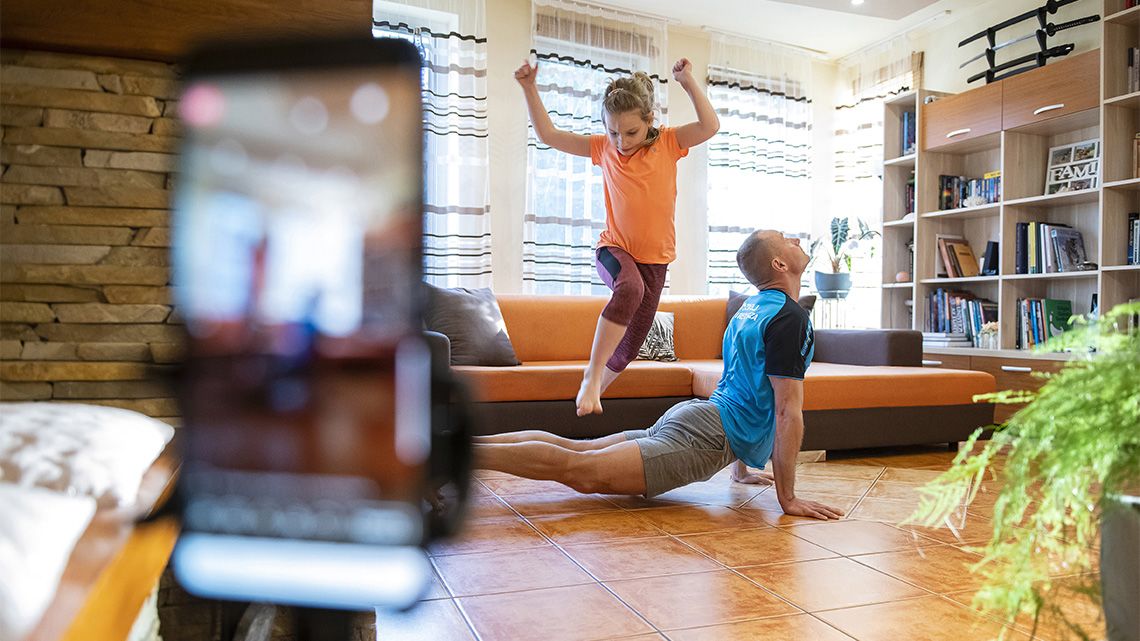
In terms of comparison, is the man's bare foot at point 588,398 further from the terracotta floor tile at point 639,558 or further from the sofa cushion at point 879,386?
the sofa cushion at point 879,386

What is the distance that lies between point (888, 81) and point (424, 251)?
19.8ft

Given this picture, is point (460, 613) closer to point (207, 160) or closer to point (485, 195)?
point (207, 160)

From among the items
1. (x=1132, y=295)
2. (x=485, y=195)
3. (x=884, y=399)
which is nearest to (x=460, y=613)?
(x=884, y=399)

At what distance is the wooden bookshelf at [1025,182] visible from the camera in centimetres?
397

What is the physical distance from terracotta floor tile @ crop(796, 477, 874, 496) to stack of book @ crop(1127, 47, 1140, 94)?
260 cm

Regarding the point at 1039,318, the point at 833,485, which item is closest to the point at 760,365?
the point at 833,485

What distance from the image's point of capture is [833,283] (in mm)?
5254

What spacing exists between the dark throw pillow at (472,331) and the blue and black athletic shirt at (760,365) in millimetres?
1428

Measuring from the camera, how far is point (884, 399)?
11.5ft

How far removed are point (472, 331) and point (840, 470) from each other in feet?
5.72

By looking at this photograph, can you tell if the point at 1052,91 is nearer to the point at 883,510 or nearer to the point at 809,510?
the point at 883,510

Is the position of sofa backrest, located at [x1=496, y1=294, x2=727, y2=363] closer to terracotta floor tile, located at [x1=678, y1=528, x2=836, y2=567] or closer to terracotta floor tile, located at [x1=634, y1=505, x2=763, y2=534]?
terracotta floor tile, located at [x1=634, y1=505, x2=763, y2=534]

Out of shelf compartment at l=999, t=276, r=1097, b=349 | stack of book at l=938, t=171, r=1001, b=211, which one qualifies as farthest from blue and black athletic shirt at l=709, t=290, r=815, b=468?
stack of book at l=938, t=171, r=1001, b=211

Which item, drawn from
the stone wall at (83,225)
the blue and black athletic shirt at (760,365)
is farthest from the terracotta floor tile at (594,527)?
the stone wall at (83,225)
